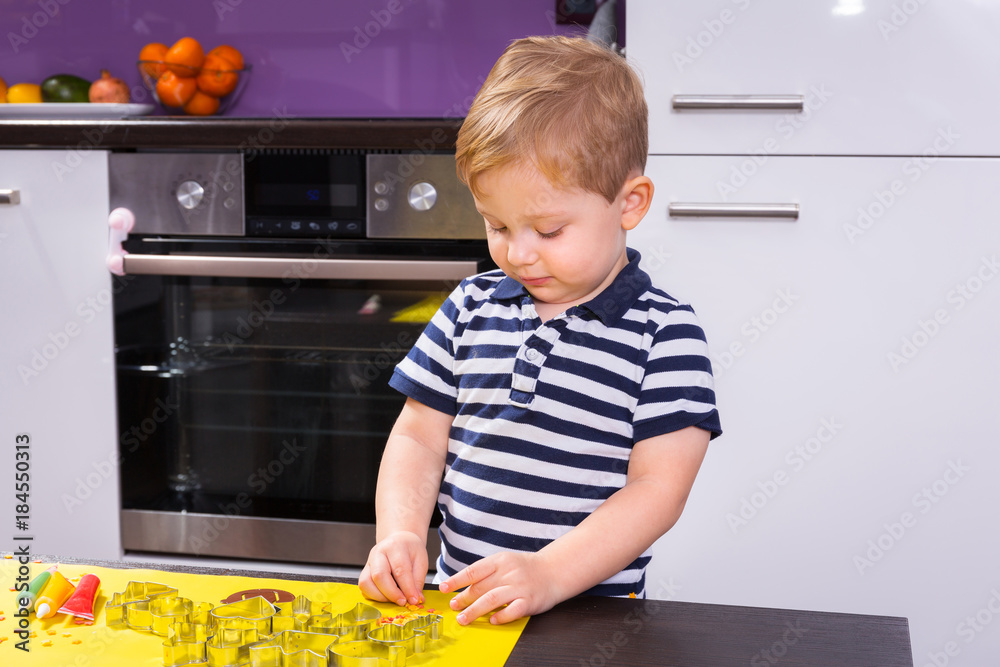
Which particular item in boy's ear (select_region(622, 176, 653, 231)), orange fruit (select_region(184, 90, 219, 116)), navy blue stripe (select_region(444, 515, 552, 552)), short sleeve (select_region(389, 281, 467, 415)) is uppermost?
orange fruit (select_region(184, 90, 219, 116))

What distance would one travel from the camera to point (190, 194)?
1.49 metres

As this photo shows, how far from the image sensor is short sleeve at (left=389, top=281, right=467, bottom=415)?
30.6 inches

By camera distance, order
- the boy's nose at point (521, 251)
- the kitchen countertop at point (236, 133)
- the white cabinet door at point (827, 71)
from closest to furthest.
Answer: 1. the boy's nose at point (521, 251)
2. the white cabinet door at point (827, 71)
3. the kitchen countertop at point (236, 133)

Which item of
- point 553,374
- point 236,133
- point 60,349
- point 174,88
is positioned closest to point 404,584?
point 553,374

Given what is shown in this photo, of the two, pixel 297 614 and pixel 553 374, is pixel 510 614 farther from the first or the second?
pixel 553 374

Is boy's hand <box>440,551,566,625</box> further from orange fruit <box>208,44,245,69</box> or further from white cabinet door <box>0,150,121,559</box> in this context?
orange fruit <box>208,44,245,69</box>

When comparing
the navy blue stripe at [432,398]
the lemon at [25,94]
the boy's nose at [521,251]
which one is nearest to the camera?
the boy's nose at [521,251]

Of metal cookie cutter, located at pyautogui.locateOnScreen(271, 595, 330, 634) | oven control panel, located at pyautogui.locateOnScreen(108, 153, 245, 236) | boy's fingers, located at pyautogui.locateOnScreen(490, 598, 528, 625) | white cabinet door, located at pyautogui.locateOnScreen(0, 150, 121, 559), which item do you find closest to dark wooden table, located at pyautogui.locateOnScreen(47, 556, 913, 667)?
boy's fingers, located at pyautogui.locateOnScreen(490, 598, 528, 625)

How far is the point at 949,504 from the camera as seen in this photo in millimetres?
1318

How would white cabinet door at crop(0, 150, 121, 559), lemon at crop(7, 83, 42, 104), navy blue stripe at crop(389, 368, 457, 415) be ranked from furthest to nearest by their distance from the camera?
1. lemon at crop(7, 83, 42, 104)
2. white cabinet door at crop(0, 150, 121, 559)
3. navy blue stripe at crop(389, 368, 457, 415)

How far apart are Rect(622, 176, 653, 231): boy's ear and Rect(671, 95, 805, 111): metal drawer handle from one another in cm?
69

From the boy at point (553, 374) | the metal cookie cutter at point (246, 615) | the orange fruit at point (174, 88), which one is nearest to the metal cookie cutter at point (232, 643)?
the metal cookie cutter at point (246, 615)

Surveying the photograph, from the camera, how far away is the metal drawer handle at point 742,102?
4.28 feet

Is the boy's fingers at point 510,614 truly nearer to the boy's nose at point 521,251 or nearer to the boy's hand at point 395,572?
the boy's hand at point 395,572
